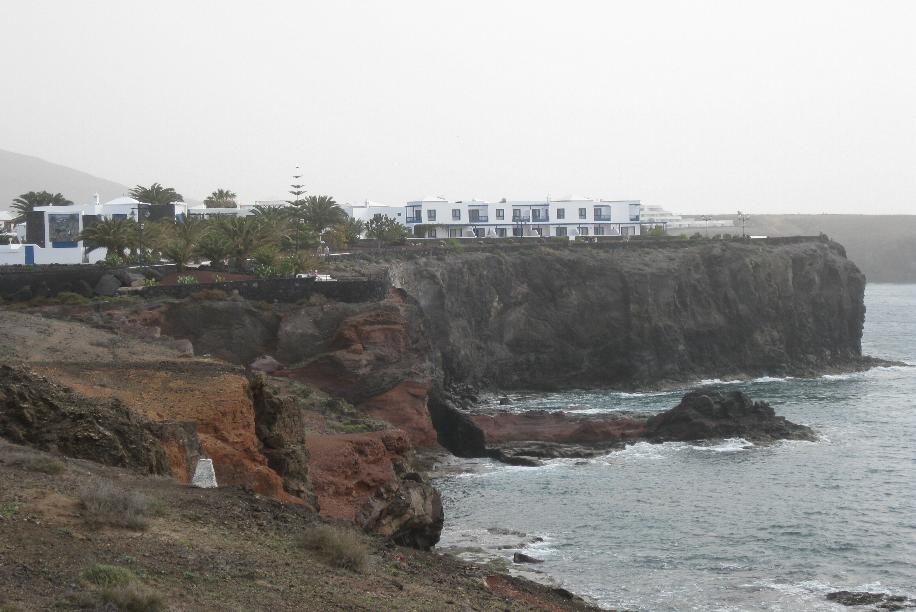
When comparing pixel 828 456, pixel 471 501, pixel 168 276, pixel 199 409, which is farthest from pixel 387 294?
pixel 199 409

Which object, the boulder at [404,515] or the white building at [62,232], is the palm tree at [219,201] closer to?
the white building at [62,232]

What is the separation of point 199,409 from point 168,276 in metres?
34.3

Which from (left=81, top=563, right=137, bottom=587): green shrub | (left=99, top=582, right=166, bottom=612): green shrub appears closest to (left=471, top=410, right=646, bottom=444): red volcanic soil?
(left=81, top=563, right=137, bottom=587): green shrub

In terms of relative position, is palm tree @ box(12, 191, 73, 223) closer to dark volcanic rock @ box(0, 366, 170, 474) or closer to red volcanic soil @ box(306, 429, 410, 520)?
red volcanic soil @ box(306, 429, 410, 520)

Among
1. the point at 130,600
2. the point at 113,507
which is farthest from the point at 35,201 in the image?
the point at 130,600

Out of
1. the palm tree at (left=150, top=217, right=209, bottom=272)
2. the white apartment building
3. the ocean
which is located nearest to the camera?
the ocean

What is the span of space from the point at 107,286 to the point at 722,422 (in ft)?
97.4

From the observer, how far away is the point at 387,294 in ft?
191

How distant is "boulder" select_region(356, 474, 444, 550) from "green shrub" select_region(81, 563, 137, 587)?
10603 mm

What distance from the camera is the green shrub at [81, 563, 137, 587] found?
12102mm

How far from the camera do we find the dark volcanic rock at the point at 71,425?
18000 mm

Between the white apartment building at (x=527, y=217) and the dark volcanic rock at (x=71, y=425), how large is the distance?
96.9 metres

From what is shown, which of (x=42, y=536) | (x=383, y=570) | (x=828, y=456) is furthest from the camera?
(x=828, y=456)

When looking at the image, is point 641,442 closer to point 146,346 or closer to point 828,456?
point 828,456
